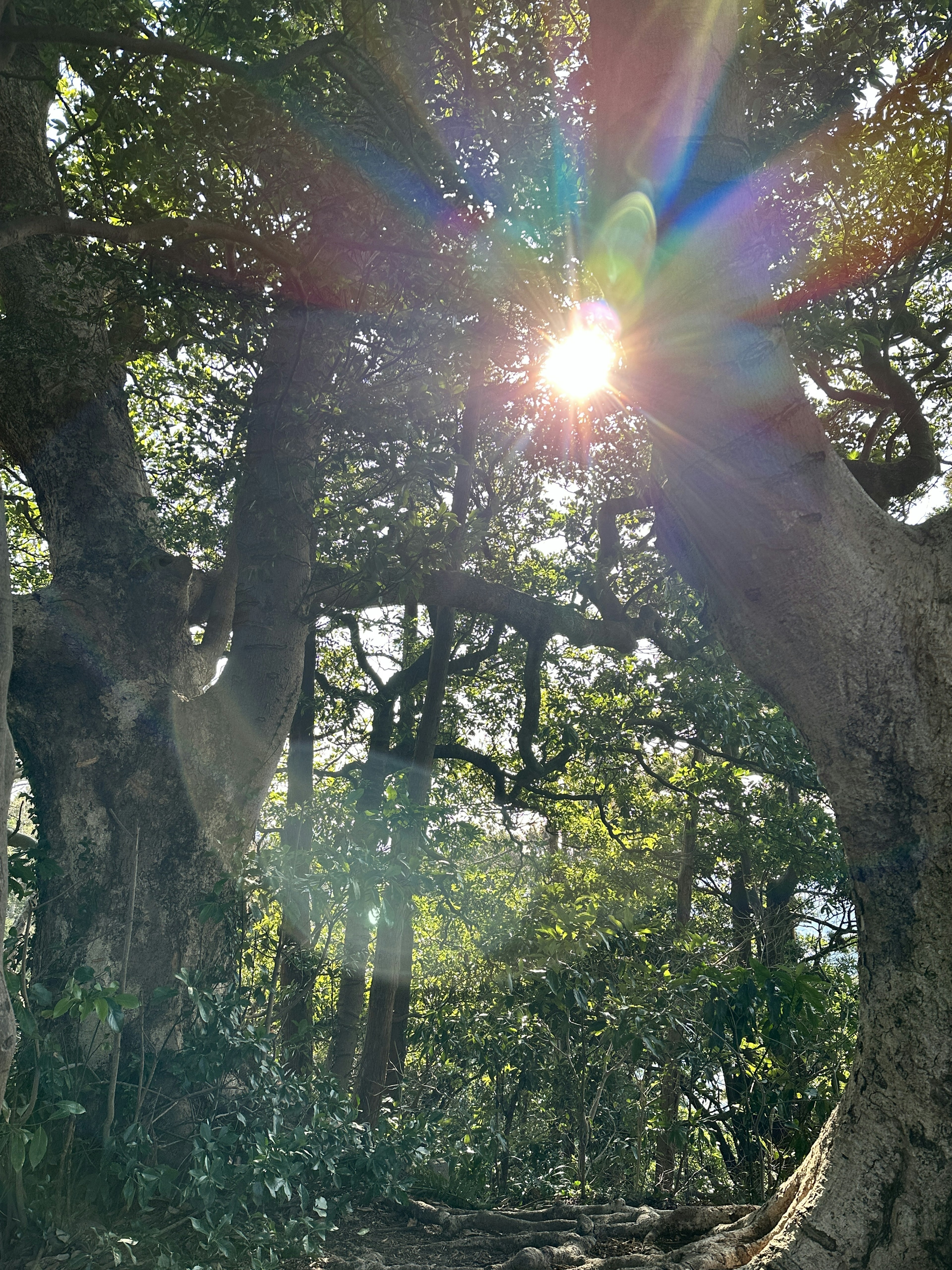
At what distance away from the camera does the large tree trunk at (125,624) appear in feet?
14.6

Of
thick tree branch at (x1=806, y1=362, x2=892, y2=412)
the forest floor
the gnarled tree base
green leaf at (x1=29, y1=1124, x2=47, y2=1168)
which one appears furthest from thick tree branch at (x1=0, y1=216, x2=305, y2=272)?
the forest floor

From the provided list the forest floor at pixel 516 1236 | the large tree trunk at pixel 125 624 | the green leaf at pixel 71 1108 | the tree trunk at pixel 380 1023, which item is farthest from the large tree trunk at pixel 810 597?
the tree trunk at pixel 380 1023

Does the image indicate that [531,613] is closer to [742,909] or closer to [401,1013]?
[401,1013]

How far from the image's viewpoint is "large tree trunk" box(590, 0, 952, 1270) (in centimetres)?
242

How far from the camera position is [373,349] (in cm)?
582

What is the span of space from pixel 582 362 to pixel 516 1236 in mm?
5666

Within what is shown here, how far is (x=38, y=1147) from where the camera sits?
257 cm

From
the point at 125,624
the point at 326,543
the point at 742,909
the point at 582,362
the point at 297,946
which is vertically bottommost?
the point at 297,946

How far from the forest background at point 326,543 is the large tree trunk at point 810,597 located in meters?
0.30

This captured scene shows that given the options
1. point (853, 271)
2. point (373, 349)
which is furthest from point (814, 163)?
point (373, 349)

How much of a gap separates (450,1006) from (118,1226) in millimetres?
4298

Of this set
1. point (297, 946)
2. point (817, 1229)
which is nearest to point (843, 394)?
point (817, 1229)

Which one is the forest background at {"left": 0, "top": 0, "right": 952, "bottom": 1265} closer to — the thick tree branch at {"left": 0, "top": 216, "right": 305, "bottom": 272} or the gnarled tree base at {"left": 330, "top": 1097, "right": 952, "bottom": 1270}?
the thick tree branch at {"left": 0, "top": 216, "right": 305, "bottom": 272}

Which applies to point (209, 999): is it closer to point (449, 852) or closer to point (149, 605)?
point (449, 852)
